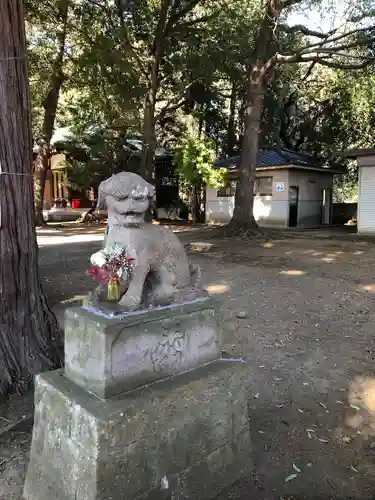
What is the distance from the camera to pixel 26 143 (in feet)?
12.6

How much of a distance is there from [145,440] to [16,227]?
240 centimetres

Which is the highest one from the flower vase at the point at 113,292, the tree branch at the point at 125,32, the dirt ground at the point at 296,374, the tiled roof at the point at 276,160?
the tree branch at the point at 125,32

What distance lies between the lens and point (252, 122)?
14344 millimetres

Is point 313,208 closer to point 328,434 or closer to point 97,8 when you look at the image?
point 97,8

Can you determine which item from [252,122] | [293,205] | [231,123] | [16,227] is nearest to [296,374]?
[16,227]

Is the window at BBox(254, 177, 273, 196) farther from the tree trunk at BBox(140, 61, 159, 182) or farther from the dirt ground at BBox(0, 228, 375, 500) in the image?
the dirt ground at BBox(0, 228, 375, 500)

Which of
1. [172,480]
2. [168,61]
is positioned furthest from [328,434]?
[168,61]

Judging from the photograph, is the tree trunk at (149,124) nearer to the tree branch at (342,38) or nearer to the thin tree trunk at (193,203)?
the thin tree trunk at (193,203)

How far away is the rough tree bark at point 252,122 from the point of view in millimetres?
13922

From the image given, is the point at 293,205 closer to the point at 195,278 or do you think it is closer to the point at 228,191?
the point at 228,191

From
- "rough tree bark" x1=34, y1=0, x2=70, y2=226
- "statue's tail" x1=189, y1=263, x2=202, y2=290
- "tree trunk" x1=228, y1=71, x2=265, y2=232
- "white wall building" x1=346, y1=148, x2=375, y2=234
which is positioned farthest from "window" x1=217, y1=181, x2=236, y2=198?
"statue's tail" x1=189, y1=263, x2=202, y2=290

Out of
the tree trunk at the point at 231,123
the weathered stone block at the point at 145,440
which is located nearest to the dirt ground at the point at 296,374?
the weathered stone block at the point at 145,440

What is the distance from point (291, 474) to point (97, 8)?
1642 centimetres

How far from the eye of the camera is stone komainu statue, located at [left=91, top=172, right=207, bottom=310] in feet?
7.85
